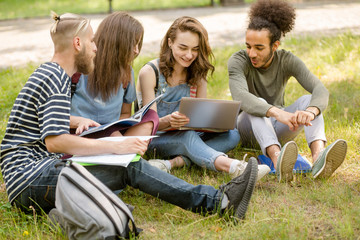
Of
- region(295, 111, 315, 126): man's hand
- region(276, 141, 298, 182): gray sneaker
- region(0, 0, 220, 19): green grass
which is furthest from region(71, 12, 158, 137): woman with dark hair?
region(0, 0, 220, 19): green grass

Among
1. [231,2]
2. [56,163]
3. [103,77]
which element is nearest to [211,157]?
[103,77]

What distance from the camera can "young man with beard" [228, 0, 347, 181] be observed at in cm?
325

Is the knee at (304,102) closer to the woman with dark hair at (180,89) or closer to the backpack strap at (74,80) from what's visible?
the woman with dark hair at (180,89)

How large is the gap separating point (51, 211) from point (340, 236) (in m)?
1.57

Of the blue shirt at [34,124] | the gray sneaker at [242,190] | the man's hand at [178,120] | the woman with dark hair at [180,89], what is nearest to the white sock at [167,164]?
the woman with dark hair at [180,89]

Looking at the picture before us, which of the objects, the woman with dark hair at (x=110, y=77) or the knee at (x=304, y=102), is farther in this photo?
the knee at (x=304, y=102)

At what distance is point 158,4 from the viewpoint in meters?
12.1

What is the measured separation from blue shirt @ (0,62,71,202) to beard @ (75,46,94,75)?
0.15 m

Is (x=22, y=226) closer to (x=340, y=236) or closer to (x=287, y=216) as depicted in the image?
(x=287, y=216)

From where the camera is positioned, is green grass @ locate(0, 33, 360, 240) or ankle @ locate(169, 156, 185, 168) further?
ankle @ locate(169, 156, 185, 168)

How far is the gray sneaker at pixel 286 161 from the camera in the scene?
2916 millimetres

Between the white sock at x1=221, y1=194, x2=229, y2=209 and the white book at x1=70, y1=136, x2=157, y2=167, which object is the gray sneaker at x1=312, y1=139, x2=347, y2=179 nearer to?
the white sock at x1=221, y1=194, x2=229, y2=209

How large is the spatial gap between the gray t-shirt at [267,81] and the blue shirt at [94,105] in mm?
938

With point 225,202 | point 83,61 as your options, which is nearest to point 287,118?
point 225,202
